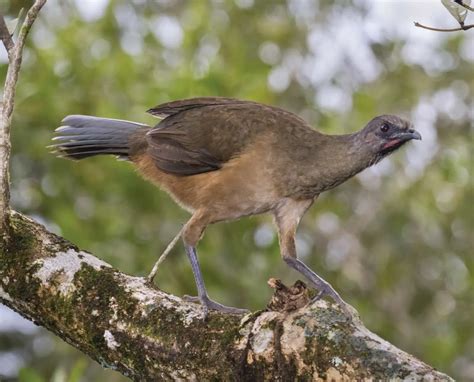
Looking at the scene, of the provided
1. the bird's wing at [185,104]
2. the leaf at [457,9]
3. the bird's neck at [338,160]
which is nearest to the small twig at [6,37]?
the bird's wing at [185,104]

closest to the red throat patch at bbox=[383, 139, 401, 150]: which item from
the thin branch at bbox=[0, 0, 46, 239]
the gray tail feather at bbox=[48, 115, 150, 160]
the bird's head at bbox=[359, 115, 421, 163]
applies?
the bird's head at bbox=[359, 115, 421, 163]

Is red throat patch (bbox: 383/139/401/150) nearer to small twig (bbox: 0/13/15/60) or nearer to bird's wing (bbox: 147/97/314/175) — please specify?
bird's wing (bbox: 147/97/314/175)

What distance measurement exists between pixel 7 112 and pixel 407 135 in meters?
1.61

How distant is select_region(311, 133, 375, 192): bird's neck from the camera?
370 cm

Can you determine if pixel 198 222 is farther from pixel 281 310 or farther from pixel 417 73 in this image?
pixel 417 73

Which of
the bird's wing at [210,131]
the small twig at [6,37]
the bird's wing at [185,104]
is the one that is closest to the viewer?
the small twig at [6,37]

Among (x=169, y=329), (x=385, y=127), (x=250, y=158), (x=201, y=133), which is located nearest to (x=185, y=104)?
(x=201, y=133)

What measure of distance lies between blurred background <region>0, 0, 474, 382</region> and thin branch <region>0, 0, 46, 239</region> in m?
1.37

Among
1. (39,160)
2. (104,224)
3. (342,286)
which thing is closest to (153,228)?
(104,224)

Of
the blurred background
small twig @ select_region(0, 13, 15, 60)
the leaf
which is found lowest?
the blurred background

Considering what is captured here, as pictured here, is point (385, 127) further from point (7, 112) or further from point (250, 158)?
point (7, 112)

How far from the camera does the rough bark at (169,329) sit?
2346mm

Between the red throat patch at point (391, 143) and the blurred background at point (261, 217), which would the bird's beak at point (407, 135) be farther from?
the blurred background at point (261, 217)

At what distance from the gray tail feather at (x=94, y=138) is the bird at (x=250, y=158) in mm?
141
